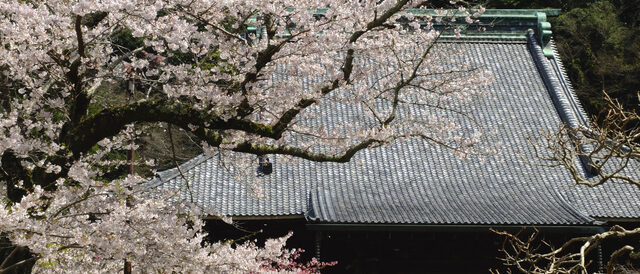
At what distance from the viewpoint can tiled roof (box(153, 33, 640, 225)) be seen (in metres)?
10.2

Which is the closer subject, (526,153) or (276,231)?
(276,231)

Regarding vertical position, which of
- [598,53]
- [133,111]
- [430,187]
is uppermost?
Answer: [133,111]

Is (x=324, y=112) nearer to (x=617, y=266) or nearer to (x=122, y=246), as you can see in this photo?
(x=617, y=266)

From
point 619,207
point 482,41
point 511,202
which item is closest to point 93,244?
point 511,202

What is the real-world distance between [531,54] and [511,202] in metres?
5.40

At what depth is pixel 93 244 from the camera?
435cm

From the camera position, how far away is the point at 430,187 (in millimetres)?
11289

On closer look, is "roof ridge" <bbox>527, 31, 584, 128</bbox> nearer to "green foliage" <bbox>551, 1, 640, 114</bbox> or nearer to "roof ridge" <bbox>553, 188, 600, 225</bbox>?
"roof ridge" <bbox>553, 188, 600, 225</bbox>

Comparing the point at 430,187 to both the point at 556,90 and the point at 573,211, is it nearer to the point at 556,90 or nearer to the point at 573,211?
the point at 573,211

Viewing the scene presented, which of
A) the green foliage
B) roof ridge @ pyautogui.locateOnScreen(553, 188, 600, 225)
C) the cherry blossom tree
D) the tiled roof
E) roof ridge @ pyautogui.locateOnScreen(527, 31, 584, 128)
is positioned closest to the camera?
the cherry blossom tree

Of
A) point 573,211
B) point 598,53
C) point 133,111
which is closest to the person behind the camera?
point 133,111

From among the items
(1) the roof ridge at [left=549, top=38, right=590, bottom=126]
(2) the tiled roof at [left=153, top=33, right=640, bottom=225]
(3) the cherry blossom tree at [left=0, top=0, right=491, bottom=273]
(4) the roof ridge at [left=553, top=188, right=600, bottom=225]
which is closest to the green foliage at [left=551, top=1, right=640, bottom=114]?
(1) the roof ridge at [left=549, top=38, right=590, bottom=126]

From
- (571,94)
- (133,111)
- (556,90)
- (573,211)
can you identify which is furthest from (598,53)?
(133,111)

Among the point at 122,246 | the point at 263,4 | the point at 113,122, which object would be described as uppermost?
the point at 263,4
